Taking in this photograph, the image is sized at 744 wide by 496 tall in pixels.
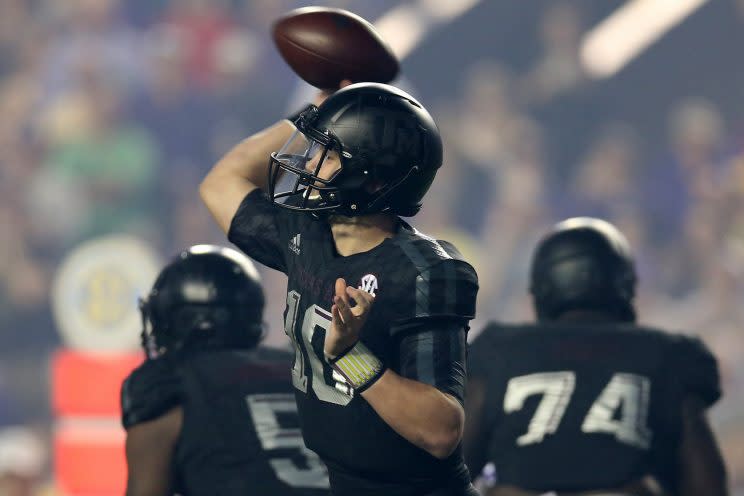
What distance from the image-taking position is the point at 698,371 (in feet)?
12.2

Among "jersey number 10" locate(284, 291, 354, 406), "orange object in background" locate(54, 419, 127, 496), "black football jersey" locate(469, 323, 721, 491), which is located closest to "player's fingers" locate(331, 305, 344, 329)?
"jersey number 10" locate(284, 291, 354, 406)

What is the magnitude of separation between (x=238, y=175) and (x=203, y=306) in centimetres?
72

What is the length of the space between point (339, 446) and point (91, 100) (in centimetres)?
647

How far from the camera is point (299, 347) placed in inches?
104

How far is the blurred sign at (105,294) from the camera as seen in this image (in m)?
6.62

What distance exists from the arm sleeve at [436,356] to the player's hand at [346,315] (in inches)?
5.7

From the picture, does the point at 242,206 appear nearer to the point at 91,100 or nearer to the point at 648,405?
the point at 648,405

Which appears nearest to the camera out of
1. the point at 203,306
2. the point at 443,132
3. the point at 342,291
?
the point at 342,291

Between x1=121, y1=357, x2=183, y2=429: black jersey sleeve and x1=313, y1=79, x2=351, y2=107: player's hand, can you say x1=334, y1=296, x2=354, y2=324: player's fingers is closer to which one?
x1=313, y1=79, x2=351, y2=107: player's hand

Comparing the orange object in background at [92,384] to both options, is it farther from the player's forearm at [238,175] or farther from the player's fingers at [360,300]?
the player's fingers at [360,300]

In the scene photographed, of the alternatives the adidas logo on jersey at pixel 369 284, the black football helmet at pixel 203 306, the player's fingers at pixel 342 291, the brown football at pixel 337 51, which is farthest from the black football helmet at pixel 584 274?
the player's fingers at pixel 342 291

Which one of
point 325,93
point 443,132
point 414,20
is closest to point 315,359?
point 325,93

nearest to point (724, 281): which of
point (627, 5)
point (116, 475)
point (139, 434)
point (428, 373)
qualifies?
point (627, 5)

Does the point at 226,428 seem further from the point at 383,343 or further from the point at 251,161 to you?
the point at 383,343
